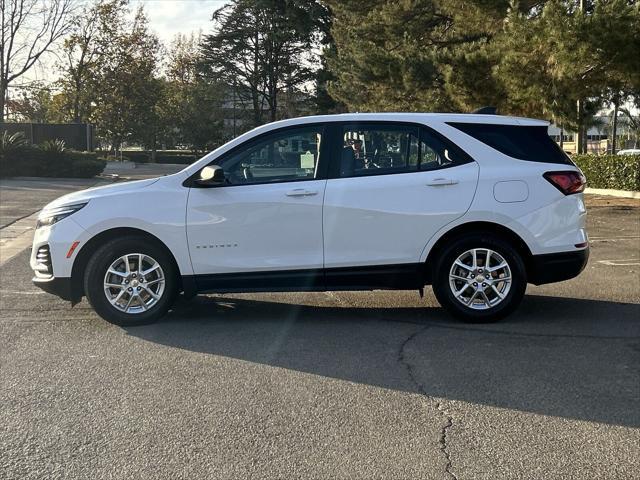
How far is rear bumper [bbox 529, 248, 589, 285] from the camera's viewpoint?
6.18m

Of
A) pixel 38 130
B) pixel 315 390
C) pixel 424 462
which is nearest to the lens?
pixel 424 462

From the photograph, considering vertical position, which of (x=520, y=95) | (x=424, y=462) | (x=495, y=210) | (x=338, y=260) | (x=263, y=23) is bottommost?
(x=424, y=462)

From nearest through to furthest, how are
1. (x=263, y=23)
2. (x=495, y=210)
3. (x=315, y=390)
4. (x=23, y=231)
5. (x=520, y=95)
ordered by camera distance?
(x=315, y=390)
(x=495, y=210)
(x=23, y=231)
(x=520, y=95)
(x=263, y=23)

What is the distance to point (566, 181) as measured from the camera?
615 cm

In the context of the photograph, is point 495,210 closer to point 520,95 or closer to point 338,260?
point 338,260

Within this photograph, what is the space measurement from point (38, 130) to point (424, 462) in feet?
130

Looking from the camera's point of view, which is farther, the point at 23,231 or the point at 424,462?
the point at 23,231

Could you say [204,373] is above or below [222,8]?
below

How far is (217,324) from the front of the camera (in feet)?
20.9

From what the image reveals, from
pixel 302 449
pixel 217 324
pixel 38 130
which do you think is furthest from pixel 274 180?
pixel 38 130

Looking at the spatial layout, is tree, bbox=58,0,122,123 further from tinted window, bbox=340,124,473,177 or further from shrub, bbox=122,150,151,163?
tinted window, bbox=340,124,473,177

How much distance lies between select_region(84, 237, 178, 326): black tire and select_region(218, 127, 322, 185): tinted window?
3.09ft

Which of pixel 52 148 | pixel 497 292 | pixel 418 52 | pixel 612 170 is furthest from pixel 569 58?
pixel 52 148

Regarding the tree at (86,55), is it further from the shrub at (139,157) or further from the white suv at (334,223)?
the white suv at (334,223)
